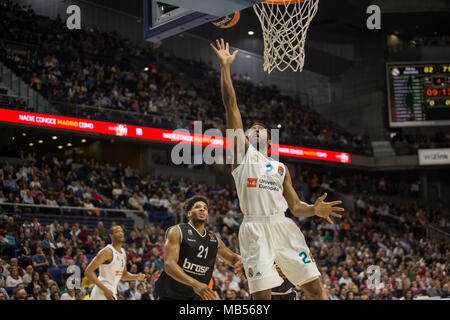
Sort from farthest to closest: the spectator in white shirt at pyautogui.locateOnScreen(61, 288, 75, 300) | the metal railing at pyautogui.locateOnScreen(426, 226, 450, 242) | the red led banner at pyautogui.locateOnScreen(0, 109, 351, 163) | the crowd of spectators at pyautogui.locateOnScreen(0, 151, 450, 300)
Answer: the metal railing at pyautogui.locateOnScreen(426, 226, 450, 242), the red led banner at pyautogui.locateOnScreen(0, 109, 351, 163), the crowd of spectators at pyautogui.locateOnScreen(0, 151, 450, 300), the spectator in white shirt at pyautogui.locateOnScreen(61, 288, 75, 300)

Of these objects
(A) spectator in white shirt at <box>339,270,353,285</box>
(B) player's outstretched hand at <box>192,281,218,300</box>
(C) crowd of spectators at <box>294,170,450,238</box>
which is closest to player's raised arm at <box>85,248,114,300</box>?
(B) player's outstretched hand at <box>192,281,218,300</box>

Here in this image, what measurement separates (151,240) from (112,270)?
23.3 ft

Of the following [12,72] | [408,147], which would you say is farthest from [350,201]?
[12,72]

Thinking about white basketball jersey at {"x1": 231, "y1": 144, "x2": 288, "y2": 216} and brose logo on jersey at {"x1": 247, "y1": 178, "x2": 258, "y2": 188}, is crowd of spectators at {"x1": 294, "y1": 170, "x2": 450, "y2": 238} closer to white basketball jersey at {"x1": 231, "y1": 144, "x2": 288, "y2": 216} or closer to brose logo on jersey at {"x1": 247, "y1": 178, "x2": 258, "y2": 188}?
white basketball jersey at {"x1": 231, "y1": 144, "x2": 288, "y2": 216}

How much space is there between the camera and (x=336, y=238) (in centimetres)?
1764

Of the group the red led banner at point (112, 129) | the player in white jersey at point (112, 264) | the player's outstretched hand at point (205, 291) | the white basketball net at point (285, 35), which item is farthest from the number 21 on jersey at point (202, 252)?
the red led banner at point (112, 129)

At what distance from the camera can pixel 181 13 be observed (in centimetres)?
674

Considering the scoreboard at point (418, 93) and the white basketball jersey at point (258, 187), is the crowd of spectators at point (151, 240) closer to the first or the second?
the white basketball jersey at point (258, 187)

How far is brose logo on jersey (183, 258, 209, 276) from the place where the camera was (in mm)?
4871

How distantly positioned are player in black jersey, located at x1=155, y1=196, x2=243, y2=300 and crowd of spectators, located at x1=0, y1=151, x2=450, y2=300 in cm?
294

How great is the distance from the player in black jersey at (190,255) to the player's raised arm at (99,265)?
5.18ft

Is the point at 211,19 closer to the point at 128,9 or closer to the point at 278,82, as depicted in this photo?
the point at 128,9

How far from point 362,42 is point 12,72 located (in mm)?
18520

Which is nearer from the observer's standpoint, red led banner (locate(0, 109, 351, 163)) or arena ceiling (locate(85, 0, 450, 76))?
red led banner (locate(0, 109, 351, 163))
